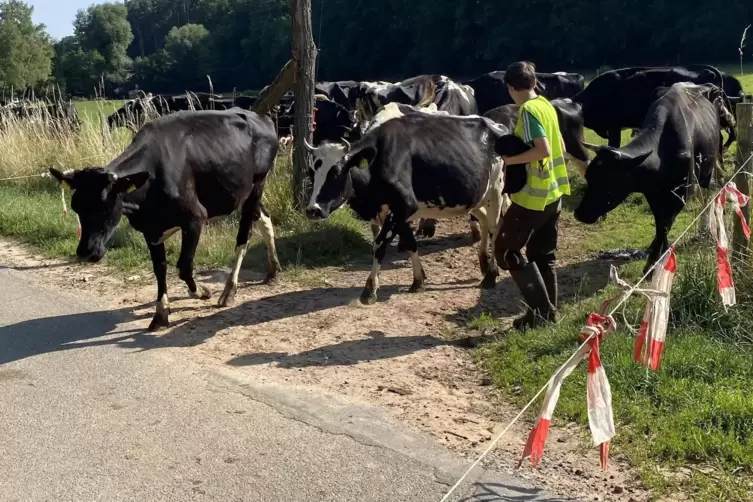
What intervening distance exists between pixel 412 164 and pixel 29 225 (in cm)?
655

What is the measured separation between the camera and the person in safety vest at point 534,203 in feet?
21.0

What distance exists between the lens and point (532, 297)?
23.0 ft

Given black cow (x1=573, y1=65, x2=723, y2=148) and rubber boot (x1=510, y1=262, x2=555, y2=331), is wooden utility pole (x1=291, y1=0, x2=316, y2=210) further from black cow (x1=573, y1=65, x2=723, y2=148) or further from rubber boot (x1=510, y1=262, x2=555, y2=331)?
black cow (x1=573, y1=65, x2=723, y2=148)

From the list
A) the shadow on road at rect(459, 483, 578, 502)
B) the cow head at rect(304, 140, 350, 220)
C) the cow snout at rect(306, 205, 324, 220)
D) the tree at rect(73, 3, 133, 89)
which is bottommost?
the shadow on road at rect(459, 483, 578, 502)

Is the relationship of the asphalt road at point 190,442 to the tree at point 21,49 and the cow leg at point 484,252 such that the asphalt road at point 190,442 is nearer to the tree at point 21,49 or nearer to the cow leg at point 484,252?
the cow leg at point 484,252

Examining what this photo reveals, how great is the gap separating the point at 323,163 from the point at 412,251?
1.34 meters

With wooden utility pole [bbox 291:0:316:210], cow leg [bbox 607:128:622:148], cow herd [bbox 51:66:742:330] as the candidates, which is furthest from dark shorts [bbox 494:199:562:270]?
cow leg [bbox 607:128:622:148]

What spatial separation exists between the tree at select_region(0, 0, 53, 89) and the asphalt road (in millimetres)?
59245

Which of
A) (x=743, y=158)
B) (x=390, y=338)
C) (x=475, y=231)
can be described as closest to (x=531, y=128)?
(x=743, y=158)

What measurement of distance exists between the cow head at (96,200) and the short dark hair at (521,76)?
324cm

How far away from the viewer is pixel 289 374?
6.45 meters

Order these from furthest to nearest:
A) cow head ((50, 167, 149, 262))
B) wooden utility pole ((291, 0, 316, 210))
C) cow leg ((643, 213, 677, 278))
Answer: wooden utility pole ((291, 0, 316, 210)), cow leg ((643, 213, 677, 278)), cow head ((50, 167, 149, 262))

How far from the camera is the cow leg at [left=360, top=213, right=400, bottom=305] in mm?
8156

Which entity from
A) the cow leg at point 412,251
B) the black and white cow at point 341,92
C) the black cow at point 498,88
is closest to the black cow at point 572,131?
the cow leg at point 412,251
